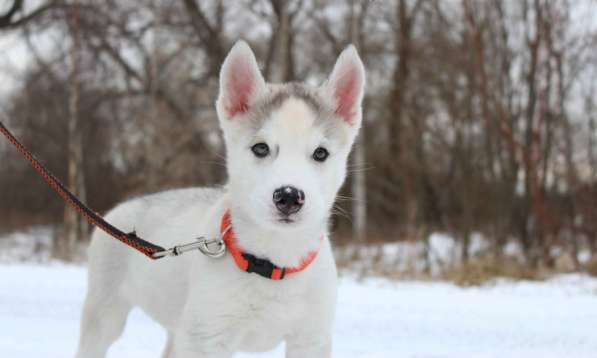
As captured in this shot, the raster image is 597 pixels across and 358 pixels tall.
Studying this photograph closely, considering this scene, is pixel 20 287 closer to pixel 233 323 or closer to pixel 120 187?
pixel 233 323

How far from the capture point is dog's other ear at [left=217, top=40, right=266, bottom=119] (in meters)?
2.84

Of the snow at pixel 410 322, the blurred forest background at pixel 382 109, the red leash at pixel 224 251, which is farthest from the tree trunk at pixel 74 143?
the red leash at pixel 224 251

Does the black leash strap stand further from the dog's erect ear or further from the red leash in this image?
the dog's erect ear

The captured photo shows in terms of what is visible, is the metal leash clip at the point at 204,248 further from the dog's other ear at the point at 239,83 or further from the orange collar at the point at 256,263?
the dog's other ear at the point at 239,83

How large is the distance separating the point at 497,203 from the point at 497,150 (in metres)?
0.96

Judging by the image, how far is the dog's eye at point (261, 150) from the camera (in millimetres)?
2611

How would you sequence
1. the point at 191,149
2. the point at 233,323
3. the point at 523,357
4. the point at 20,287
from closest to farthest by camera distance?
the point at 233,323, the point at 523,357, the point at 20,287, the point at 191,149

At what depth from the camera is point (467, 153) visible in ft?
33.9

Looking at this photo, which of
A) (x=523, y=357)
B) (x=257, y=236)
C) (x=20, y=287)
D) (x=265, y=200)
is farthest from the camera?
(x=20, y=287)

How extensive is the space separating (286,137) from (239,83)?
499 millimetres

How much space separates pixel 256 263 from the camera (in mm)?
2668

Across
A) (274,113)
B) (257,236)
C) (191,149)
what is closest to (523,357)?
(257,236)

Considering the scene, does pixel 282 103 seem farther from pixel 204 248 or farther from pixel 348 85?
pixel 204 248

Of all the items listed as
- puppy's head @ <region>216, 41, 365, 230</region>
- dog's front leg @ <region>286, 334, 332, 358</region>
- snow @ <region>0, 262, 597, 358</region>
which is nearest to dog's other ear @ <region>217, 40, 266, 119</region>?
puppy's head @ <region>216, 41, 365, 230</region>
